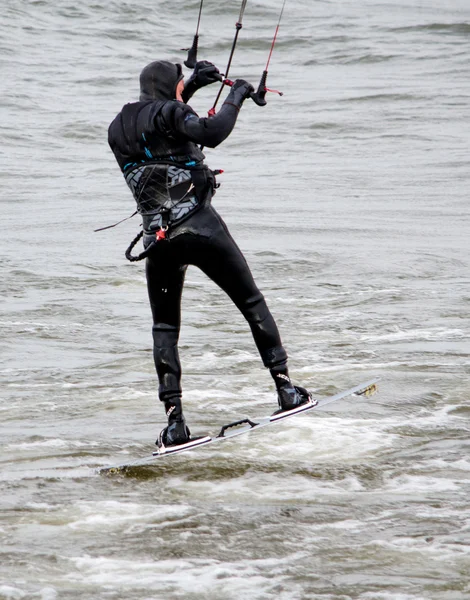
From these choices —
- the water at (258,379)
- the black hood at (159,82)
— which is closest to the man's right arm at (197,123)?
the black hood at (159,82)

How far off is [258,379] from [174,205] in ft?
8.92

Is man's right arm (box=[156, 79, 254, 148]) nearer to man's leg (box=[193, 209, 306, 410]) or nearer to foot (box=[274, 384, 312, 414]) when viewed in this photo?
man's leg (box=[193, 209, 306, 410])

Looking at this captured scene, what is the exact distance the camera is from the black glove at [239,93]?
20.0 ft

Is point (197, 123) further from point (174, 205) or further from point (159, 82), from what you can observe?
point (174, 205)

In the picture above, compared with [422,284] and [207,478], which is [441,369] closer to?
[207,478]

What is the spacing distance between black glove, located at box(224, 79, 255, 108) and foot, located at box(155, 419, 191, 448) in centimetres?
209

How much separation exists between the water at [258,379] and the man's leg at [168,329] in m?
0.26

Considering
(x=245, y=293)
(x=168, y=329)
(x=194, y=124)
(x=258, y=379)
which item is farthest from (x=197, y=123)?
(x=258, y=379)

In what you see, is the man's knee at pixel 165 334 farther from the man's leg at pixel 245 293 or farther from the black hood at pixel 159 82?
the black hood at pixel 159 82

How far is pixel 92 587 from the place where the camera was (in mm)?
4629

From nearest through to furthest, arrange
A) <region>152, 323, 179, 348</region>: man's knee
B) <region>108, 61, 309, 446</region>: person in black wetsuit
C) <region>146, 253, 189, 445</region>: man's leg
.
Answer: <region>108, 61, 309, 446</region>: person in black wetsuit, <region>146, 253, 189, 445</region>: man's leg, <region>152, 323, 179, 348</region>: man's knee

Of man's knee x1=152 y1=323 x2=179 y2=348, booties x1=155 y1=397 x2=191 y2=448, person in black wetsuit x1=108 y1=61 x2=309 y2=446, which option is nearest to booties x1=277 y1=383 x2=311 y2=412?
person in black wetsuit x1=108 y1=61 x2=309 y2=446

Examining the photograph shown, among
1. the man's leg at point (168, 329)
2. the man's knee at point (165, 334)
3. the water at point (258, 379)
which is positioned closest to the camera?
the water at point (258, 379)

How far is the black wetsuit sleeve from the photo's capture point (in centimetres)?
585
